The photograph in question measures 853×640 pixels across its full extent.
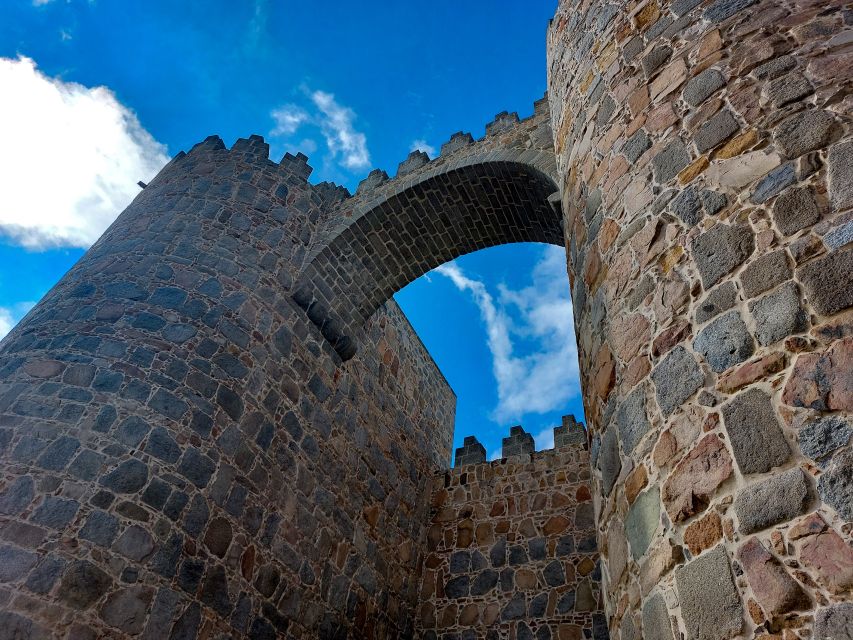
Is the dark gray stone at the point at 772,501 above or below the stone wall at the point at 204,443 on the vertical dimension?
below

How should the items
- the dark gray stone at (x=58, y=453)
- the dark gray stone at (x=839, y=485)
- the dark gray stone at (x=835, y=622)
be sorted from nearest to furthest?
the dark gray stone at (x=835, y=622) < the dark gray stone at (x=839, y=485) < the dark gray stone at (x=58, y=453)

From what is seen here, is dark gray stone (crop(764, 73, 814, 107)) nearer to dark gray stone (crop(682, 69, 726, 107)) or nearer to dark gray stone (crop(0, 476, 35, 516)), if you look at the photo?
dark gray stone (crop(682, 69, 726, 107))

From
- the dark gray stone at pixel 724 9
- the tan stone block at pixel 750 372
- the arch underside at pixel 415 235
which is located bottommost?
the tan stone block at pixel 750 372

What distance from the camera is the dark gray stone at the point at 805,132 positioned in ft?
8.31

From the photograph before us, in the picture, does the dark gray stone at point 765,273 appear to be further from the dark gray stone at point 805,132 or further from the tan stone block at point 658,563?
the tan stone block at point 658,563

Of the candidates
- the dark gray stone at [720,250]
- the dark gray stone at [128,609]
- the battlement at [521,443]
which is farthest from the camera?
the battlement at [521,443]

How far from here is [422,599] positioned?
715 cm

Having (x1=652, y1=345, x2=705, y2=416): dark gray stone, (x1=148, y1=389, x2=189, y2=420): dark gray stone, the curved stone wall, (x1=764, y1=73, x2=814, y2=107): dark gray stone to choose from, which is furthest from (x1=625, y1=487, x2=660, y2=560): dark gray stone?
(x1=148, y1=389, x2=189, y2=420): dark gray stone

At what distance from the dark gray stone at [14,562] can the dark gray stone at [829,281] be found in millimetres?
4327

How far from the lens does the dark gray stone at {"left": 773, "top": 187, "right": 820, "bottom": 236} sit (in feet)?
7.64

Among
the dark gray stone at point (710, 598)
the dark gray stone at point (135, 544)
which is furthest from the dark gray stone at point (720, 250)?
the dark gray stone at point (135, 544)

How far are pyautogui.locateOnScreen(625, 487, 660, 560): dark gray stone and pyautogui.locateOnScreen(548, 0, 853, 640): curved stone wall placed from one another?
0.01 meters

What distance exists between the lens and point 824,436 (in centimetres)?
184

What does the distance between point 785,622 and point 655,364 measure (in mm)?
1165
